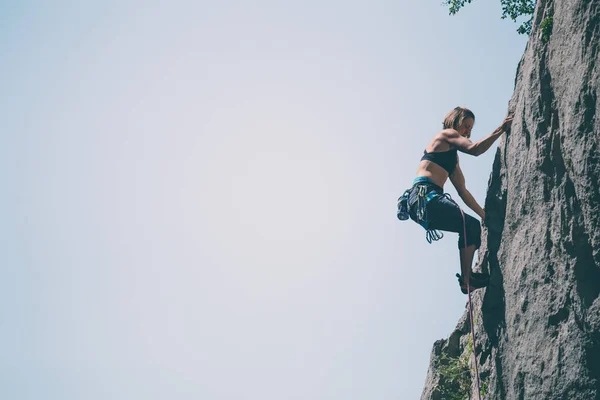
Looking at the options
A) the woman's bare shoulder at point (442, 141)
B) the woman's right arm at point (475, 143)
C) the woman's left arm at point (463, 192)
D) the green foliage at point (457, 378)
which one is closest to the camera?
the woman's right arm at point (475, 143)

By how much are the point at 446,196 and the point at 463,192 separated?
621 millimetres

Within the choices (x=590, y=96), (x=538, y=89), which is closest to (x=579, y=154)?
(x=590, y=96)

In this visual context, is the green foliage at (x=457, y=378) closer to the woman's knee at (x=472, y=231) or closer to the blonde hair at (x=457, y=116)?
the woman's knee at (x=472, y=231)

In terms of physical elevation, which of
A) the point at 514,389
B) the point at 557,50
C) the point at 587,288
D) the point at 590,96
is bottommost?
the point at 514,389

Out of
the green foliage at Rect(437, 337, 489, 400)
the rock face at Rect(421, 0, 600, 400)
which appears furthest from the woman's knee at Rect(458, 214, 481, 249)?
the green foliage at Rect(437, 337, 489, 400)

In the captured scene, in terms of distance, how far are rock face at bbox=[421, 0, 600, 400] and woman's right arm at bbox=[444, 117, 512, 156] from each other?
197mm

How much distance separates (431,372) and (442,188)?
14.6ft

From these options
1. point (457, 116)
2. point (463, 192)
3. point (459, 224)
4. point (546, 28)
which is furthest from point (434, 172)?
point (546, 28)

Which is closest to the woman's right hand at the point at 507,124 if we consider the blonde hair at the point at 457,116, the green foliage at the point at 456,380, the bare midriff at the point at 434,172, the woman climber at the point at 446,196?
the woman climber at the point at 446,196

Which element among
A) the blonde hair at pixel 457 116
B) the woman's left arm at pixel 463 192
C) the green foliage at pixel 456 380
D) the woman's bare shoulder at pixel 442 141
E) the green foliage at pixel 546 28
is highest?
the green foliage at pixel 546 28

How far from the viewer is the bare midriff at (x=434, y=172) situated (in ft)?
26.4

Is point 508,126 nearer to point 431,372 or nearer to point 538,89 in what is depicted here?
point 538,89

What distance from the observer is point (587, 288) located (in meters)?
6.49

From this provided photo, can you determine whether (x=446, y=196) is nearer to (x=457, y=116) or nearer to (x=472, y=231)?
(x=472, y=231)
